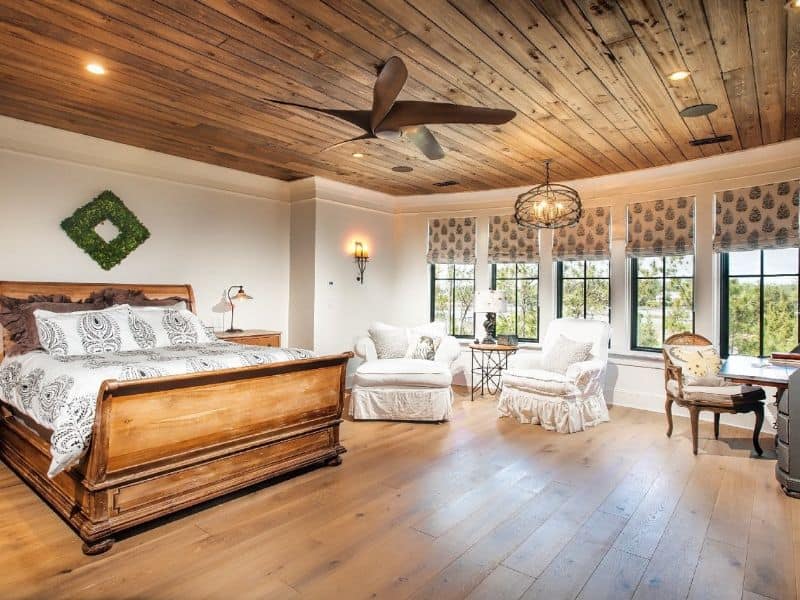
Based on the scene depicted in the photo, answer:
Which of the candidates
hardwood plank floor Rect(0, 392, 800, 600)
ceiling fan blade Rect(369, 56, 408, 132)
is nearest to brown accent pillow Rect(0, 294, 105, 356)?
hardwood plank floor Rect(0, 392, 800, 600)

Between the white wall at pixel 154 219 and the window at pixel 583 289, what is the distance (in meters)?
3.43

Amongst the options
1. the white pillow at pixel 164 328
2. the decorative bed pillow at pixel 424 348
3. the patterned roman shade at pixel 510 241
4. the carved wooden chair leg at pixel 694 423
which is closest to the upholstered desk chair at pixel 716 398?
the carved wooden chair leg at pixel 694 423

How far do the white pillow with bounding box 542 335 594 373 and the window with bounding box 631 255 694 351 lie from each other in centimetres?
105

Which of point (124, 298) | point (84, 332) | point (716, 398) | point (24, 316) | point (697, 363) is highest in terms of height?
point (124, 298)

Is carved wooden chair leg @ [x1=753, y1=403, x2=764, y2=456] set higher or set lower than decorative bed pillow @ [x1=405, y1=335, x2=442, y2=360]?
lower

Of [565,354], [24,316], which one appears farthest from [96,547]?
[565,354]

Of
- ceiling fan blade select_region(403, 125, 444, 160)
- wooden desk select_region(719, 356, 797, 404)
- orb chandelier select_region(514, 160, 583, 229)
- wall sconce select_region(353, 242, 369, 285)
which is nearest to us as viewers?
ceiling fan blade select_region(403, 125, 444, 160)

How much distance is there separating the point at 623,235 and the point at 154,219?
504 cm

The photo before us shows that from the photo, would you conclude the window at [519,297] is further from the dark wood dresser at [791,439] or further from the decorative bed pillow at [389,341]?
the dark wood dresser at [791,439]

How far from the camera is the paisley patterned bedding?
8.00ft

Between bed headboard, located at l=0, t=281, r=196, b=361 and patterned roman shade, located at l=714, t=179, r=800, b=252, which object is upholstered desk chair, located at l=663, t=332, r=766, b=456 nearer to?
patterned roman shade, located at l=714, t=179, r=800, b=252

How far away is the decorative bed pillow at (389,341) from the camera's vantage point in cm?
542

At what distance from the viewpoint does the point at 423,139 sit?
3135 millimetres

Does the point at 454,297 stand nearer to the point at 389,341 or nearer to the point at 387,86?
the point at 389,341
